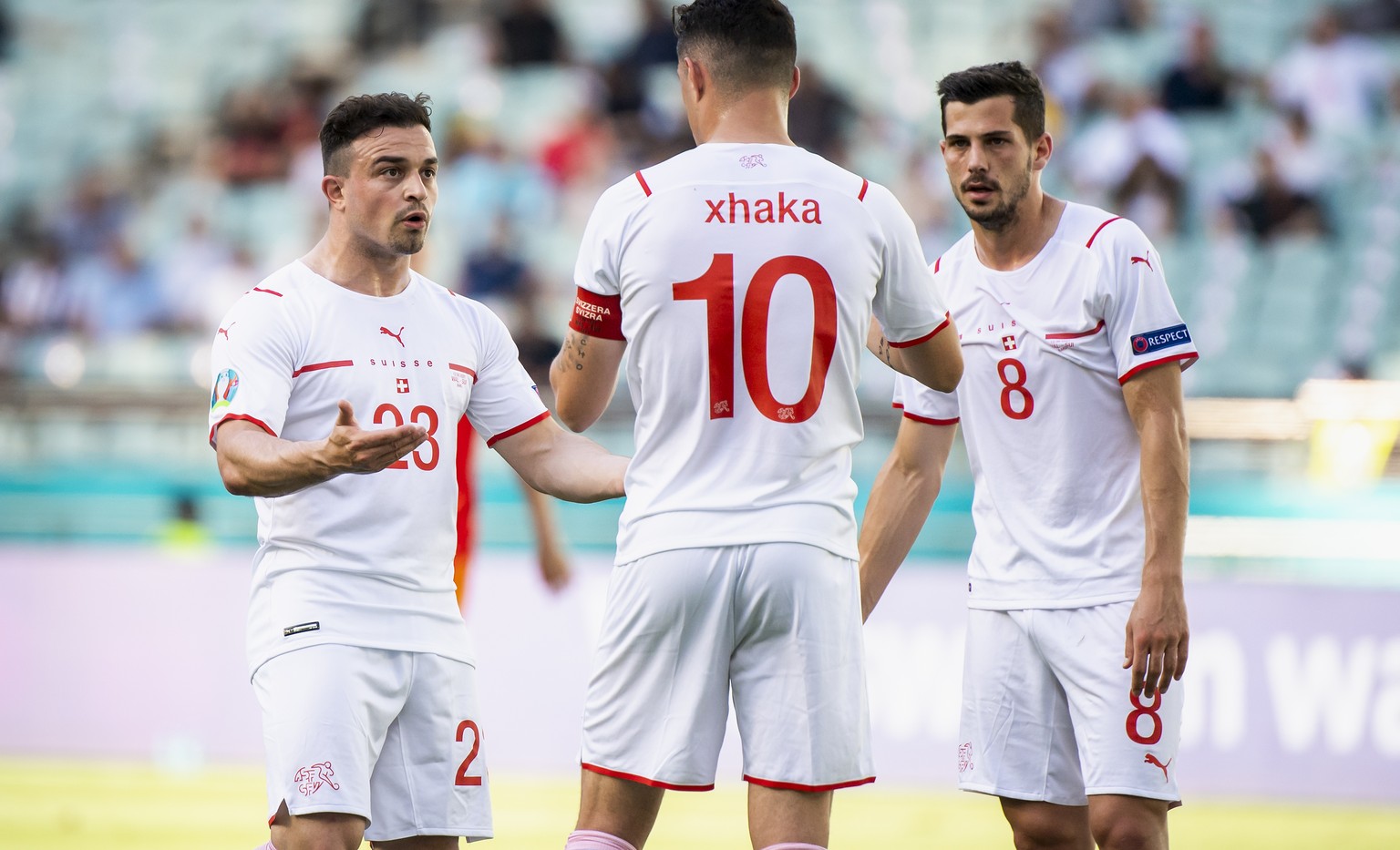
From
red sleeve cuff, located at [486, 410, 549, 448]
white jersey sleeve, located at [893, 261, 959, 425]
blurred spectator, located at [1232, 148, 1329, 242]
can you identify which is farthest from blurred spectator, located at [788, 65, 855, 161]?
red sleeve cuff, located at [486, 410, 549, 448]

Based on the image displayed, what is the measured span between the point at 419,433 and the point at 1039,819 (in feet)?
7.51

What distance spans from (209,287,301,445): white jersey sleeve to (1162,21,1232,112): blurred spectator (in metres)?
12.1

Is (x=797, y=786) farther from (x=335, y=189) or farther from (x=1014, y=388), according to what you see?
(x=335, y=189)

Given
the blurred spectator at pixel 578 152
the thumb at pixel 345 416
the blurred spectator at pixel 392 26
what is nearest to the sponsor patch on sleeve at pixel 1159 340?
the thumb at pixel 345 416

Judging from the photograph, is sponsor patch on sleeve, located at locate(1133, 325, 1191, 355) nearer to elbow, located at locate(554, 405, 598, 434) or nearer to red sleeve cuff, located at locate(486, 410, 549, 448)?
elbow, located at locate(554, 405, 598, 434)

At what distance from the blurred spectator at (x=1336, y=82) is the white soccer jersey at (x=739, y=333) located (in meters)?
12.0

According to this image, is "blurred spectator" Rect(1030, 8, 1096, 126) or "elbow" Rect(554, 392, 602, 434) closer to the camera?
"elbow" Rect(554, 392, 602, 434)

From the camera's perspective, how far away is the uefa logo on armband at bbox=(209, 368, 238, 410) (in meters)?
4.51

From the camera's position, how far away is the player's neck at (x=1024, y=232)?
17.0 ft

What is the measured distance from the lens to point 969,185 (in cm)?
509

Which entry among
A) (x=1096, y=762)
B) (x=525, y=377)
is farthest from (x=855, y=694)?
(x=525, y=377)

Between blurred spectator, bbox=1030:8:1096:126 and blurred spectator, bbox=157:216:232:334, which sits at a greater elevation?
blurred spectator, bbox=1030:8:1096:126

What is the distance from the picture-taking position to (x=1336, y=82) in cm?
1508

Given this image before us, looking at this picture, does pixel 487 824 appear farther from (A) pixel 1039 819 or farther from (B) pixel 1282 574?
(B) pixel 1282 574
